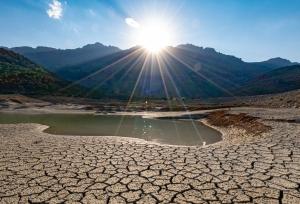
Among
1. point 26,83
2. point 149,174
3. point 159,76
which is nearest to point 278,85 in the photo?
point 159,76

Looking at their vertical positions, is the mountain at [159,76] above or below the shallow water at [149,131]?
above

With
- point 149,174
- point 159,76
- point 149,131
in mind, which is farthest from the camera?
point 159,76

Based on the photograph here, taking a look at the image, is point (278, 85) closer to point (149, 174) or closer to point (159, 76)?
point (159, 76)

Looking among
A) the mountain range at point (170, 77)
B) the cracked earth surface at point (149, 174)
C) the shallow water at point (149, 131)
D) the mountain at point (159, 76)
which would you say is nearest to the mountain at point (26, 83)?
the mountain range at point (170, 77)

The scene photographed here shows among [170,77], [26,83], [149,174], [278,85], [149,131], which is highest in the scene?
[170,77]

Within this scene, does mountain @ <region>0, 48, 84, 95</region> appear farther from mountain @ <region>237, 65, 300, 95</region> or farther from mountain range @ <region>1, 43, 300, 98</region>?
mountain @ <region>237, 65, 300, 95</region>

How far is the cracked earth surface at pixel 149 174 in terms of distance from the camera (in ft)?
19.9

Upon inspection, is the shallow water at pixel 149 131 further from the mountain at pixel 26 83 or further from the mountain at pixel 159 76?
the mountain at pixel 159 76

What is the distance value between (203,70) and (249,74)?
3171 cm

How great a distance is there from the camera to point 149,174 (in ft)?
24.8

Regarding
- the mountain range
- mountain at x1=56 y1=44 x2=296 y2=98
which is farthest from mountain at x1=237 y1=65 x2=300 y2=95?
mountain at x1=56 y1=44 x2=296 y2=98

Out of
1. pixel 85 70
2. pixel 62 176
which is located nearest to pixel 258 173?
pixel 62 176

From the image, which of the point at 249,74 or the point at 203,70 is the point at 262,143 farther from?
the point at 249,74

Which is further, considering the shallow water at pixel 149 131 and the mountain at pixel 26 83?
the mountain at pixel 26 83
